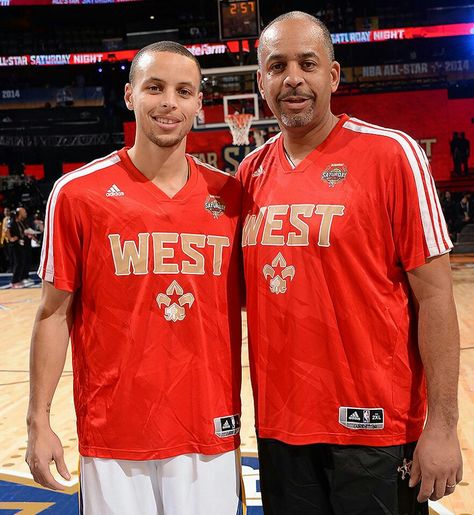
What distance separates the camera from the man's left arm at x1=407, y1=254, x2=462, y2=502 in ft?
6.14

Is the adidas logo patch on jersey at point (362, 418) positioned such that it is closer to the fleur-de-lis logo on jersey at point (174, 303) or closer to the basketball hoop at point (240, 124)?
the fleur-de-lis logo on jersey at point (174, 303)

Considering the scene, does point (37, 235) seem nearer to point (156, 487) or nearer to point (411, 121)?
point (411, 121)

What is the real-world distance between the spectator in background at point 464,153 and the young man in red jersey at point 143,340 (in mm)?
17403

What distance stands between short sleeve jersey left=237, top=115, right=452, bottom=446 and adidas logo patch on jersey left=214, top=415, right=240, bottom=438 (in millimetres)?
139

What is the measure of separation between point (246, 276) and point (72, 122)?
2015 cm

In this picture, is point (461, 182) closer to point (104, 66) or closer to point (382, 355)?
point (104, 66)

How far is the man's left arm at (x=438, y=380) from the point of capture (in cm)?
187

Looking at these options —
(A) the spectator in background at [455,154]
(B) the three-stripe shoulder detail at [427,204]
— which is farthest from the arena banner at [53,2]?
(B) the three-stripe shoulder detail at [427,204]

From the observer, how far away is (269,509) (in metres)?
2.10

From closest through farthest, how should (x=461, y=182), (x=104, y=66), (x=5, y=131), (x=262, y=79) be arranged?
1. (x=262, y=79)
2. (x=461, y=182)
3. (x=5, y=131)
4. (x=104, y=66)

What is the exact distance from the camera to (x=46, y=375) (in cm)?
208

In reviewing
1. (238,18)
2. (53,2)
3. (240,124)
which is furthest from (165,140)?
(53,2)

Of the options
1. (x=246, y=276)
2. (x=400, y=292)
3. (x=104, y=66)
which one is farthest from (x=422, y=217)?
(x=104, y=66)

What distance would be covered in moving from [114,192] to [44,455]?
846 mm
